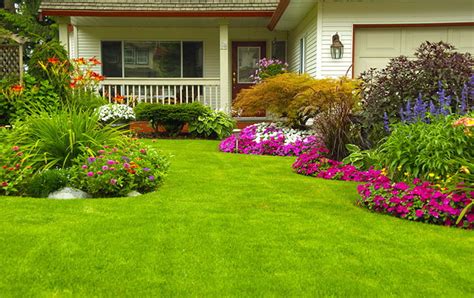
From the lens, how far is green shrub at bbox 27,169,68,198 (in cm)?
543

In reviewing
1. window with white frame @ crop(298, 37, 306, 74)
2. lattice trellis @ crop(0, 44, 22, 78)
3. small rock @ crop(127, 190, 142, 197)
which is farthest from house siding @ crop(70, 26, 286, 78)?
small rock @ crop(127, 190, 142, 197)

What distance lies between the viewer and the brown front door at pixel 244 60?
16.3 metres

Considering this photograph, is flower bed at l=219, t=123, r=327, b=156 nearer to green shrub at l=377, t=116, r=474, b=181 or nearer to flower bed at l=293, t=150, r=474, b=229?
green shrub at l=377, t=116, r=474, b=181

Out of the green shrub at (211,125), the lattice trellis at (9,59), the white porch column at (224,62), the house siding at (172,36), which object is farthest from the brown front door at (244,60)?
the lattice trellis at (9,59)

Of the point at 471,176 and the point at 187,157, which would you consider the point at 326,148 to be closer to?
the point at 187,157

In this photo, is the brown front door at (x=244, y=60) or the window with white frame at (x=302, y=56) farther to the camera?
the brown front door at (x=244, y=60)

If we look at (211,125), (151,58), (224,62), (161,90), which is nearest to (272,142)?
(211,125)

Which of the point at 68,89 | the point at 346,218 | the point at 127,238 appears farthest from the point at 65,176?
the point at 68,89

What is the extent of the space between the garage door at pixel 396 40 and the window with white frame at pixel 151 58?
572 cm

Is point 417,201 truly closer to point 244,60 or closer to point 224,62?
point 224,62

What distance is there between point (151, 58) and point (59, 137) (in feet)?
34.3

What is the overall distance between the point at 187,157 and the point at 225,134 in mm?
3785

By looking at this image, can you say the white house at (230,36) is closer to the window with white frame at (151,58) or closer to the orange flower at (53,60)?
the window with white frame at (151,58)

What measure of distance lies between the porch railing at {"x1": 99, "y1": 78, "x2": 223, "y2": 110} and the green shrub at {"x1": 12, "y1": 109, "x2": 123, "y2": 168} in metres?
7.59
